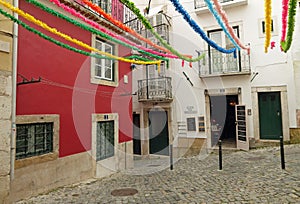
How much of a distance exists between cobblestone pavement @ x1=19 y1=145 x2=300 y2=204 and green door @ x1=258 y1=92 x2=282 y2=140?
8.95 feet

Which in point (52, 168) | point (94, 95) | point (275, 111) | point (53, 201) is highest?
point (94, 95)

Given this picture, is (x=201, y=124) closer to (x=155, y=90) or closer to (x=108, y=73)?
(x=155, y=90)

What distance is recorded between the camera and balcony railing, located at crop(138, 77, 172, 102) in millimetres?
11211

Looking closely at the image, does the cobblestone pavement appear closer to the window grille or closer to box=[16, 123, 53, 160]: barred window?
box=[16, 123, 53, 160]: barred window

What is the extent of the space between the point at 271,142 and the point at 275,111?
55.4 inches

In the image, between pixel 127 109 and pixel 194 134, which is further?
pixel 194 134

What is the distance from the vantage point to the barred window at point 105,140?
7203mm

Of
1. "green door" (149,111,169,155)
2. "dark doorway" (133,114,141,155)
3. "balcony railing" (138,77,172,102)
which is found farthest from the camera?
Answer: "dark doorway" (133,114,141,155)

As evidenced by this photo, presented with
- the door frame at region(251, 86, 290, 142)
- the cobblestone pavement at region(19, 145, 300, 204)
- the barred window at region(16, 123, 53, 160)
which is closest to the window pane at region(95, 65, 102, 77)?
the barred window at region(16, 123, 53, 160)

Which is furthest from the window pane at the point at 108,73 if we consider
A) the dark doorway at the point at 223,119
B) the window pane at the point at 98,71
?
the dark doorway at the point at 223,119

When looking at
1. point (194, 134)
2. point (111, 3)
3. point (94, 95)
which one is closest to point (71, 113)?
point (94, 95)

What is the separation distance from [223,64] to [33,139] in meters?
8.71

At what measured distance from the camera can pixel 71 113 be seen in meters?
6.14

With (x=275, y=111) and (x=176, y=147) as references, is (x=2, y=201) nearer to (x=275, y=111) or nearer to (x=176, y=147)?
(x=176, y=147)
